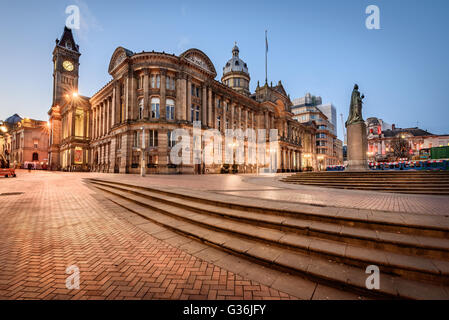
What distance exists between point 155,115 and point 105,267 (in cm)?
2763

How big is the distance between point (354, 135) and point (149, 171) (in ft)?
81.5

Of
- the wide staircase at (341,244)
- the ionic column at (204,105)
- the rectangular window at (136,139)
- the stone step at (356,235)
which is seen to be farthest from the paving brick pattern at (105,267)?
the ionic column at (204,105)

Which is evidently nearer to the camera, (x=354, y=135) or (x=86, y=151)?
(x=354, y=135)

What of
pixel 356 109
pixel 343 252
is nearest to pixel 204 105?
pixel 356 109

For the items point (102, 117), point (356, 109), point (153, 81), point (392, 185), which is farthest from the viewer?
point (102, 117)

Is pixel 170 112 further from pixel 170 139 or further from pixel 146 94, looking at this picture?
pixel 170 139

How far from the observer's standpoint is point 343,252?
108 inches

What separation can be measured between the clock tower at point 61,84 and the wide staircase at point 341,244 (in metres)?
58.4

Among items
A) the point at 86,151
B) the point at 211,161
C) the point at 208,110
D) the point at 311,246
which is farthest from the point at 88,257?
the point at 86,151

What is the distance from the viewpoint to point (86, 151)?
42000 mm
